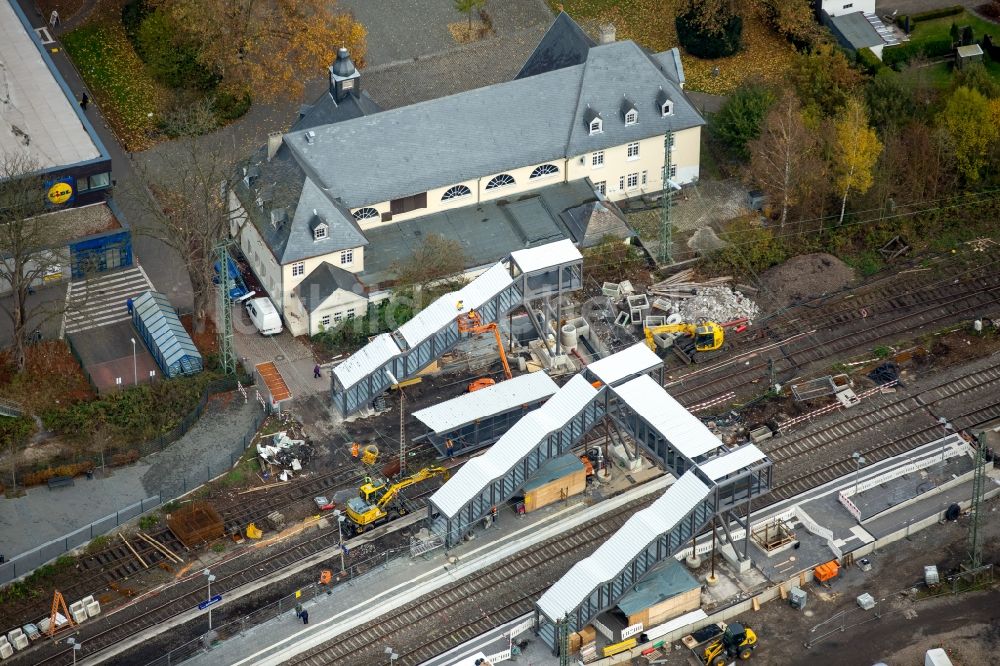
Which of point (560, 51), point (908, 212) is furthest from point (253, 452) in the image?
point (908, 212)

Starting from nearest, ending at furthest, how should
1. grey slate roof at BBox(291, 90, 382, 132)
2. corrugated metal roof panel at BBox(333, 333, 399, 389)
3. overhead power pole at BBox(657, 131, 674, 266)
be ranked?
corrugated metal roof panel at BBox(333, 333, 399, 389)
overhead power pole at BBox(657, 131, 674, 266)
grey slate roof at BBox(291, 90, 382, 132)

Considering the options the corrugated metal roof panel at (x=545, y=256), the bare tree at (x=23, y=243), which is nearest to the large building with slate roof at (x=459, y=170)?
the corrugated metal roof panel at (x=545, y=256)

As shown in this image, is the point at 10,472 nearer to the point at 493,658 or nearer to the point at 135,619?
the point at 135,619

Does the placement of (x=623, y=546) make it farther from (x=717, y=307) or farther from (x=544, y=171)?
(x=544, y=171)

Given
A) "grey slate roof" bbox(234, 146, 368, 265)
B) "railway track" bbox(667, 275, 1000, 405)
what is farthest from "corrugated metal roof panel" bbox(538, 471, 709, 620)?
"grey slate roof" bbox(234, 146, 368, 265)

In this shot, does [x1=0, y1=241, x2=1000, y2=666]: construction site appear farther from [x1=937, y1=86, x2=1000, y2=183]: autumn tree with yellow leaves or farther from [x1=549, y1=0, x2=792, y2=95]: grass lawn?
[x1=549, y1=0, x2=792, y2=95]: grass lawn
